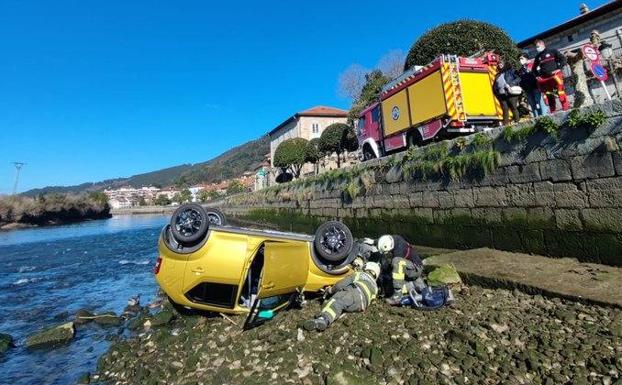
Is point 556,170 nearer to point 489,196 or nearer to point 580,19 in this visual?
point 489,196

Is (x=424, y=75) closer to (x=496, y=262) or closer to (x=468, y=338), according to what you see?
(x=496, y=262)

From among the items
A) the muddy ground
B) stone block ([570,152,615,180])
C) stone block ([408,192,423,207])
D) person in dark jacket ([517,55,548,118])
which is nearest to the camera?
the muddy ground

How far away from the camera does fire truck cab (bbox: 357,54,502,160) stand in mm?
9938

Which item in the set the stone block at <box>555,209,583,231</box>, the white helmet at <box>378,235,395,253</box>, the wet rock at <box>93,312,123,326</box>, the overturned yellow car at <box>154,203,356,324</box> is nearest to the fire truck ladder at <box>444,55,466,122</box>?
the stone block at <box>555,209,583,231</box>

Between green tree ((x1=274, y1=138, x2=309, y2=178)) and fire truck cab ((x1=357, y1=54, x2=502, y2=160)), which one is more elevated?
green tree ((x1=274, y1=138, x2=309, y2=178))

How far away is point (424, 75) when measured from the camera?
10711 mm

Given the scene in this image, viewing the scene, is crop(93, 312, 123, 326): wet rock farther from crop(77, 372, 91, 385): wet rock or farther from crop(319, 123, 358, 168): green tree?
crop(319, 123, 358, 168): green tree

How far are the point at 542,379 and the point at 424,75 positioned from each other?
899 cm

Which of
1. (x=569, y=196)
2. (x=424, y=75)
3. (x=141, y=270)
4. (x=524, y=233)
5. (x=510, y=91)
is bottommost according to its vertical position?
(x=141, y=270)

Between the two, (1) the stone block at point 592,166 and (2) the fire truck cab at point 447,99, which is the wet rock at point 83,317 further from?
(1) the stone block at point 592,166

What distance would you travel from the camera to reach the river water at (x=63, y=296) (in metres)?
5.80

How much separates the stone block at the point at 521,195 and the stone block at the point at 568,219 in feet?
1.40

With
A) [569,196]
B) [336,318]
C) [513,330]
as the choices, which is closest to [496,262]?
[569,196]

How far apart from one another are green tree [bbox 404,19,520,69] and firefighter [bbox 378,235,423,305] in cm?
1210
